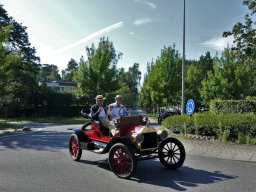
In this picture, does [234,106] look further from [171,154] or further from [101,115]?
[101,115]

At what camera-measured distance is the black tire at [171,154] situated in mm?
8341

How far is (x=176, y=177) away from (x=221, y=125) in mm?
6056

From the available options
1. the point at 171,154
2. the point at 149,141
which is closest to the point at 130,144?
the point at 149,141

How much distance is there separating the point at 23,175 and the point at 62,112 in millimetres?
37971

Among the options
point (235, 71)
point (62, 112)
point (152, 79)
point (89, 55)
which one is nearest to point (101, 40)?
point (89, 55)

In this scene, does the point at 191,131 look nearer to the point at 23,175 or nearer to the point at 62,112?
the point at 23,175

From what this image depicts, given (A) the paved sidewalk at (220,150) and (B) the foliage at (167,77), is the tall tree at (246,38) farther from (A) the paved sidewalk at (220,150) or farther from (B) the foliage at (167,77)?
(B) the foliage at (167,77)

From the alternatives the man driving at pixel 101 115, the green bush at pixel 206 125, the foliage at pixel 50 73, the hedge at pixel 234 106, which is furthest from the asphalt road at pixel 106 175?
the foliage at pixel 50 73

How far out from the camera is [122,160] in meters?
7.62

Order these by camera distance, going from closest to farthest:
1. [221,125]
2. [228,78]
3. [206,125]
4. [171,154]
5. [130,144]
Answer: [130,144] < [171,154] < [221,125] < [206,125] < [228,78]

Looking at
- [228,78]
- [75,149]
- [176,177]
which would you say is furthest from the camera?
[228,78]

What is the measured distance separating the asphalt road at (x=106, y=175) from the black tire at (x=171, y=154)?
179 mm

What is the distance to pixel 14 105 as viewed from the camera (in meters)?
42.3

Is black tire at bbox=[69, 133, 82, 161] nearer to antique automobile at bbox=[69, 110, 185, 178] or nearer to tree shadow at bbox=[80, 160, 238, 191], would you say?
antique automobile at bbox=[69, 110, 185, 178]
